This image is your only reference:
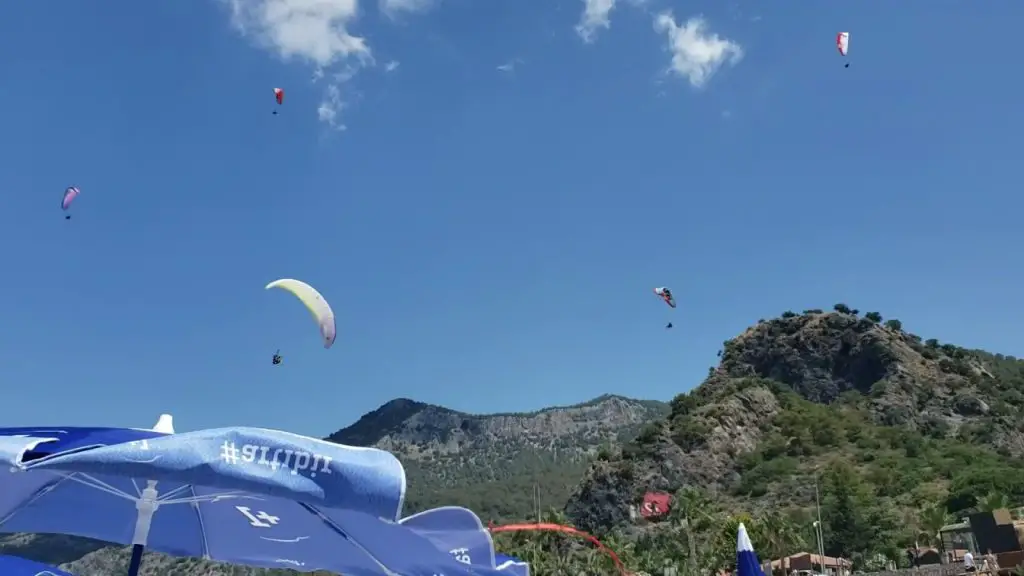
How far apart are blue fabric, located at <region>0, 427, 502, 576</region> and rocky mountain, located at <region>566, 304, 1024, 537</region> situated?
67834 millimetres

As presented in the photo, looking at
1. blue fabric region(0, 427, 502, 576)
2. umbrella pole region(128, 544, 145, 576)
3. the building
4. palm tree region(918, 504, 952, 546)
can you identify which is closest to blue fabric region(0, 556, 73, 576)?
blue fabric region(0, 427, 502, 576)

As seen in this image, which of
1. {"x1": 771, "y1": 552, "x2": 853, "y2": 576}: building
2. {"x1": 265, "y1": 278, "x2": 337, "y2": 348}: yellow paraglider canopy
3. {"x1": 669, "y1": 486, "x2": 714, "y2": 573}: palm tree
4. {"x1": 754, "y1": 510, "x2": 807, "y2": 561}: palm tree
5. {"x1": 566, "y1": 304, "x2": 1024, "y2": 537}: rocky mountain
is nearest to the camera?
{"x1": 265, "y1": 278, "x2": 337, "y2": 348}: yellow paraglider canopy

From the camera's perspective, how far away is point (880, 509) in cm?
6631

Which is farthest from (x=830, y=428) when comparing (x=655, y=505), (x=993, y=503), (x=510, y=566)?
(x=510, y=566)

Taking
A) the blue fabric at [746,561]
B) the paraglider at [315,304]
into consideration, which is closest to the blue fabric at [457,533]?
the blue fabric at [746,561]

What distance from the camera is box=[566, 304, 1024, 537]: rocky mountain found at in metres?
81.8

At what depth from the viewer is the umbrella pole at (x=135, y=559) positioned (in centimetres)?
554

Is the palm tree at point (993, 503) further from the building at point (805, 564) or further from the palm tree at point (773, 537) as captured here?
the palm tree at point (773, 537)

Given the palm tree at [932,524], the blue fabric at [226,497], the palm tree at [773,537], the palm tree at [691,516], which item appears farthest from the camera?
the palm tree at [932,524]

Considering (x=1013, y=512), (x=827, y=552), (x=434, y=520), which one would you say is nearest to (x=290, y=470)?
(x=434, y=520)

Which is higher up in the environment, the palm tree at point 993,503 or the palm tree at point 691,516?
the palm tree at point 993,503

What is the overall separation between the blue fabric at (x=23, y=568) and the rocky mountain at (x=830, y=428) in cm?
6893

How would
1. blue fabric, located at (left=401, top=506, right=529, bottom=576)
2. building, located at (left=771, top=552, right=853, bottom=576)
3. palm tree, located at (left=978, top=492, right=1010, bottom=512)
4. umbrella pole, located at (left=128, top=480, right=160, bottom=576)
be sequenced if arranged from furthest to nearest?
palm tree, located at (left=978, top=492, right=1010, bottom=512) < building, located at (left=771, top=552, right=853, bottom=576) < blue fabric, located at (left=401, top=506, right=529, bottom=576) < umbrella pole, located at (left=128, top=480, right=160, bottom=576)

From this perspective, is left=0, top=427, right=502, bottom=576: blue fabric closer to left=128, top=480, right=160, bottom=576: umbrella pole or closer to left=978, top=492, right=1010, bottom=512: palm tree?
left=128, top=480, right=160, bottom=576: umbrella pole
